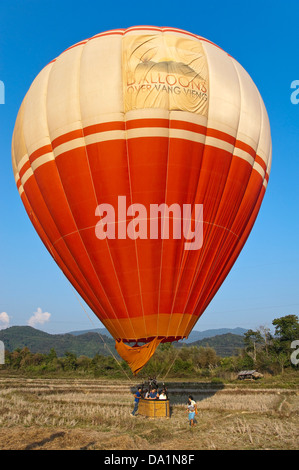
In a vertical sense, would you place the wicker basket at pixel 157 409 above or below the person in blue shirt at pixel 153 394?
below

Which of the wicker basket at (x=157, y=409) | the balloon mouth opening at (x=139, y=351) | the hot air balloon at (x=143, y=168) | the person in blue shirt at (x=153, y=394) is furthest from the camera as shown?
the person in blue shirt at (x=153, y=394)

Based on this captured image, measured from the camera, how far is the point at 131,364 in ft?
45.8

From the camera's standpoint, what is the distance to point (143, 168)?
42.4 feet

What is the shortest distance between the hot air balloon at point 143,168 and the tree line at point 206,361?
89.8 ft

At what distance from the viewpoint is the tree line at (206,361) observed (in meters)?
44.2

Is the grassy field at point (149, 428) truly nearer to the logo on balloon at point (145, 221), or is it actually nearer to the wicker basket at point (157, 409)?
the wicker basket at point (157, 409)

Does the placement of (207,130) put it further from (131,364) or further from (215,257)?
(131,364)

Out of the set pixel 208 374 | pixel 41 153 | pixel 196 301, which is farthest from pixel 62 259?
pixel 208 374

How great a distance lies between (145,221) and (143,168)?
1769mm

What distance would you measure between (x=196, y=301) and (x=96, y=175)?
228 inches

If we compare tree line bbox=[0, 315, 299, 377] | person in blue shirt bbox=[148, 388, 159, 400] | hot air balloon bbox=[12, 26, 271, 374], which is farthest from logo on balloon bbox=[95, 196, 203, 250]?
tree line bbox=[0, 315, 299, 377]

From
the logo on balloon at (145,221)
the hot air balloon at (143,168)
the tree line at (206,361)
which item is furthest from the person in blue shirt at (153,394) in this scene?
the tree line at (206,361)

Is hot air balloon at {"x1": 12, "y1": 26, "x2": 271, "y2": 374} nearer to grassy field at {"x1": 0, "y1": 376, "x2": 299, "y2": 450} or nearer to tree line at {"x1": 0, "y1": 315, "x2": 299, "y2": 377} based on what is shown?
grassy field at {"x1": 0, "y1": 376, "x2": 299, "y2": 450}

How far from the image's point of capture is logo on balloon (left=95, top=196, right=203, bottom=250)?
13.0 meters
